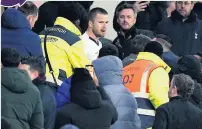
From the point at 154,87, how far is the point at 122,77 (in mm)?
448

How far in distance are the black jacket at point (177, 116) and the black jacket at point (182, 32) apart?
4.41 m

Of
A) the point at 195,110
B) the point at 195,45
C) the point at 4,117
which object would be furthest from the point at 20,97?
the point at 195,45

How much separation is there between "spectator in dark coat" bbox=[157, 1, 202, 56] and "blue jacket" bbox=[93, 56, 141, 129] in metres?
3.75

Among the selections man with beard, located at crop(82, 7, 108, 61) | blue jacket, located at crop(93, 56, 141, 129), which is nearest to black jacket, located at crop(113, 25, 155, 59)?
man with beard, located at crop(82, 7, 108, 61)

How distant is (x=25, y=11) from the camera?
12641 millimetres

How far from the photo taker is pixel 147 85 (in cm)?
1218

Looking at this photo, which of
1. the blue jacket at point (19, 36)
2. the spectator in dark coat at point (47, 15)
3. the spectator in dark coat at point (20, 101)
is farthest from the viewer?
the spectator in dark coat at point (47, 15)

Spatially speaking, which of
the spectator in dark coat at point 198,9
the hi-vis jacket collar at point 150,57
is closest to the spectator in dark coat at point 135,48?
the hi-vis jacket collar at point 150,57

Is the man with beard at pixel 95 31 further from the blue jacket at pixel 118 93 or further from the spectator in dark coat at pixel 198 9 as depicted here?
the spectator in dark coat at pixel 198 9

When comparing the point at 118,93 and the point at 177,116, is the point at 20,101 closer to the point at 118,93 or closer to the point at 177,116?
the point at 118,93

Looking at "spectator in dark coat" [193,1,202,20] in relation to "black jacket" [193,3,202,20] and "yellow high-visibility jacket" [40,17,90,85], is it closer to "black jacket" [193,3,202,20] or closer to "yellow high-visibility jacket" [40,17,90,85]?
"black jacket" [193,3,202,20]

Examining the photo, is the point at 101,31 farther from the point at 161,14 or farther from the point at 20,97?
the point at 20,97

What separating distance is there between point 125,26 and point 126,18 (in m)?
0.16

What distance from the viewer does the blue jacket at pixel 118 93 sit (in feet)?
38.8
